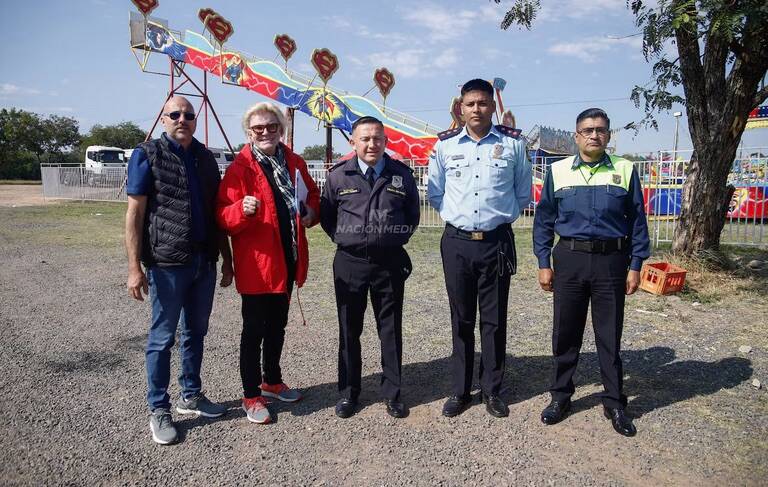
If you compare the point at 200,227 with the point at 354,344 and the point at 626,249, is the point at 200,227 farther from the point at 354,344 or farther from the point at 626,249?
the point at 626,249

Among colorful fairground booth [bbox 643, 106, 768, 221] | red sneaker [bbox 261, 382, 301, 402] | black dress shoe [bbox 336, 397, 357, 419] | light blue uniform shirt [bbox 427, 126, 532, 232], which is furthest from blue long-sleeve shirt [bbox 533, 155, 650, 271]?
colorful fairground booth [bbox 643, 106, 768, 221]

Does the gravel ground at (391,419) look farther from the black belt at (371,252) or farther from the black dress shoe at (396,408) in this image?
the black belt at (371,252)

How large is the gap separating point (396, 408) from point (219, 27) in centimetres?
1865

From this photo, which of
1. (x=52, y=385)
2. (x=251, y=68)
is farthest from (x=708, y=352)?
(x=251, y=68)

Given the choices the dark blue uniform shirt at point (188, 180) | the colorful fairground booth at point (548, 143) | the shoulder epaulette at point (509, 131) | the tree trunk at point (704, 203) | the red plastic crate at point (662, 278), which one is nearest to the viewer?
the dark blue uniform shirt at point (188, 180)

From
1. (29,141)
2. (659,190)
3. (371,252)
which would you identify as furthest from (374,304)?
(29,141)

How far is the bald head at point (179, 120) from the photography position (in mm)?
3014

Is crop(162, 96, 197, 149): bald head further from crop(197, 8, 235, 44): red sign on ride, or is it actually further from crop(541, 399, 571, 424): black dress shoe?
crop(197, 8, 235, 44): red sign on ride

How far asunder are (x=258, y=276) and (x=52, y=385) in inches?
77.8

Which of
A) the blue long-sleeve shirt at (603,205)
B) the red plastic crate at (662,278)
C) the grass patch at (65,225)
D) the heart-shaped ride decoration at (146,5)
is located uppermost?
the heart-shaped ride decoration at (146,5)

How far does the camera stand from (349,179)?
3.33 m

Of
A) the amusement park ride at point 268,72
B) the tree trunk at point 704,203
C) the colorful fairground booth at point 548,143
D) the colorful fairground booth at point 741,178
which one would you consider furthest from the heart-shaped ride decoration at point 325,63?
the tree trunk at point 704,203

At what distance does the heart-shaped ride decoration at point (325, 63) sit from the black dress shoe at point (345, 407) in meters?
16.6

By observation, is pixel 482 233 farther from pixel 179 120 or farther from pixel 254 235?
pixel 179 120
